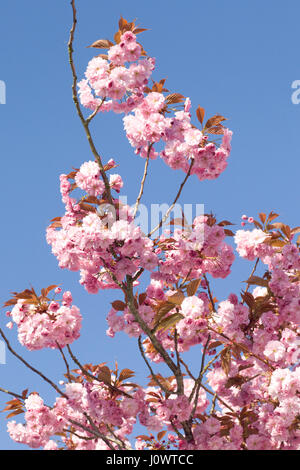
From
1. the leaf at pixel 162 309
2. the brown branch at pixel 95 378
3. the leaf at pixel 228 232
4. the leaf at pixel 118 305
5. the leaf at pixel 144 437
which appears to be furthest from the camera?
the leaf at pixel 144 437

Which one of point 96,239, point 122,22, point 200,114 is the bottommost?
point 96,239

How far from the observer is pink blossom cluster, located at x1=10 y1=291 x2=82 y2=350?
4.39 meters

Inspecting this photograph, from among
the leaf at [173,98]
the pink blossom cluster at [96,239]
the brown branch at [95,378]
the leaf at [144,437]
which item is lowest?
the leaf at [144,437]

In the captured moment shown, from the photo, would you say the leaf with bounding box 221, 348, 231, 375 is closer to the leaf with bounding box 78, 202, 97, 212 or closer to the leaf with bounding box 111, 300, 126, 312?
the leaf with bounding box 111, 300, 126, 312

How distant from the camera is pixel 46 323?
439 cm

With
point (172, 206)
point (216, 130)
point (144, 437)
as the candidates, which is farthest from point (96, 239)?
point (144, 437)

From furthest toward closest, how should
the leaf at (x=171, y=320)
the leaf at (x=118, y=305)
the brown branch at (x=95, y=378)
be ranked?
the leaf at (x=118, y=305) → the brown branch at (x=95, y=378) → the leaf at (x=171, y=320)

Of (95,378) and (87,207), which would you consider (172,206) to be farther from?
(95,378)

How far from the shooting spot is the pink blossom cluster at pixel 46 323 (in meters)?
4.39

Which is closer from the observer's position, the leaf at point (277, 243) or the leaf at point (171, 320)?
the leaf at point (171, 320)

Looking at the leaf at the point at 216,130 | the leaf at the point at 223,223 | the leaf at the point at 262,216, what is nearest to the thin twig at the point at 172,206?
the leaf at the point at 216,130

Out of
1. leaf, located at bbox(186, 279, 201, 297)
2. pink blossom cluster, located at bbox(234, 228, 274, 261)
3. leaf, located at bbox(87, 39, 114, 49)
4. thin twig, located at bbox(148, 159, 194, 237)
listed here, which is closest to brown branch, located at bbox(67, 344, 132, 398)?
leaf, located at bbox(186, 279, 201, 297)

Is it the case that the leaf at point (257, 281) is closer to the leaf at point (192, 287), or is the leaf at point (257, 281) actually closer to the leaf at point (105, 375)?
the leaf at point (192, 287)
